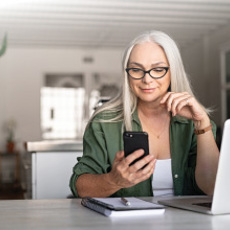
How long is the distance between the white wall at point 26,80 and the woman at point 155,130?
28.6 feet

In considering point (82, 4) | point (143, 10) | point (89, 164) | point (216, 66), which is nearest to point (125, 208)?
point (89, 164)

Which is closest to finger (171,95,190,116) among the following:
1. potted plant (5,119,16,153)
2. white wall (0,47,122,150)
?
potted plant (5,119,16,153)

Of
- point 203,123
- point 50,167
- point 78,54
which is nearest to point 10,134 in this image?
point 78,54

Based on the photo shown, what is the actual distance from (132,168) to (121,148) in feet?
1.95

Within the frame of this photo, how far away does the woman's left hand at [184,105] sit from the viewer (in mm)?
1738

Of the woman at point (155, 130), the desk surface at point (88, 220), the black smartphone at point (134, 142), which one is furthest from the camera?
the woman at point (155, 130)

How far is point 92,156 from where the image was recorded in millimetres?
1956

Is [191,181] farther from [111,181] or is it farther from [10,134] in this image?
[10,134]

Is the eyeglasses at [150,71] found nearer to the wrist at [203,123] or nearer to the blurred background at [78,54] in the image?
the wrist at [203,123]

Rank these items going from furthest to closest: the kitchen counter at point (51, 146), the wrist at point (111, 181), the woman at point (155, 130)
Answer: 1. the kitchen counter at point (51, 146)
2. the woman at point (155, 130)
3. the wrist at point (111, 181)

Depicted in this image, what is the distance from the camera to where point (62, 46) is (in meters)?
10.6

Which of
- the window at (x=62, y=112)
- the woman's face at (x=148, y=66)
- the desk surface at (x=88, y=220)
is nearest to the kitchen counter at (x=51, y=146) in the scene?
the woman's face at (x=148, y=66)

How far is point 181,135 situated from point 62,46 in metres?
8.83

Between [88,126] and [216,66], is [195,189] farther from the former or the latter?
[216,66]
